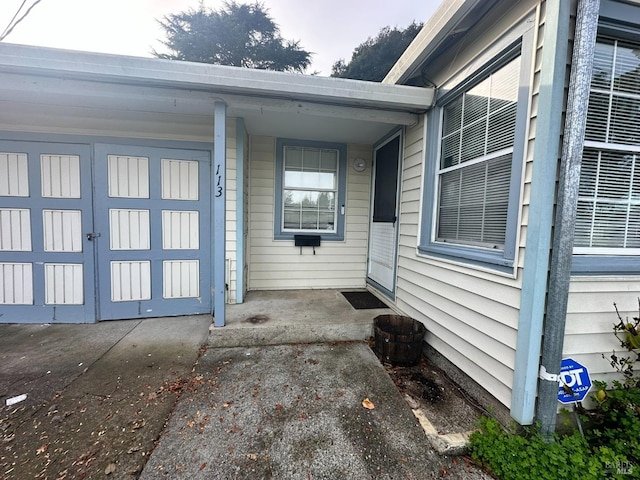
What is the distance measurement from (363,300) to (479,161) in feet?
7.35

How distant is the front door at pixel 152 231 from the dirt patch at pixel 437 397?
2.60m

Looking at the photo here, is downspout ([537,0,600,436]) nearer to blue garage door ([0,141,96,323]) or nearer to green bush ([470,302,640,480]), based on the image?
green bush ([470,302,640,480])

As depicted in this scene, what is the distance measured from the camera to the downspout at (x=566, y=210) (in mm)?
1414

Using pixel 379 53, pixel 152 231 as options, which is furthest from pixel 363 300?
pixel 379 53

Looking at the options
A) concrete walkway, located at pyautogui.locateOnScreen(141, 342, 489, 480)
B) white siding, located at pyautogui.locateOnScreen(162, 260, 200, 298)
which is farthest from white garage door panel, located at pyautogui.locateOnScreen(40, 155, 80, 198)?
concrete walkway, located at pyautogui.locateOnScreen(141, 342, 489, 480)

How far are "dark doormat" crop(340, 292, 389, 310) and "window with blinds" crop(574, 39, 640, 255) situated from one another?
215 cm

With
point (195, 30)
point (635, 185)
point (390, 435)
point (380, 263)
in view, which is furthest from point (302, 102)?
point (195, 30)

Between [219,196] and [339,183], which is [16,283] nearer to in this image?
[219,196]

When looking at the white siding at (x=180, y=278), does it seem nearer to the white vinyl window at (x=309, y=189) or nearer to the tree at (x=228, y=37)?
the white vinyl window at (x=309, y=189)

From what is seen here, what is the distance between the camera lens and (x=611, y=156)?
1.67 metres

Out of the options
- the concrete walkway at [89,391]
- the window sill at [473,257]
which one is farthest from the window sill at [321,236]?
the window sill at [473,257]

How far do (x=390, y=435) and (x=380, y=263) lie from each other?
7.70 ft

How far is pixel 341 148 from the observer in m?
4.02

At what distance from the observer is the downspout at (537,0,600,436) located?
4.64ft
